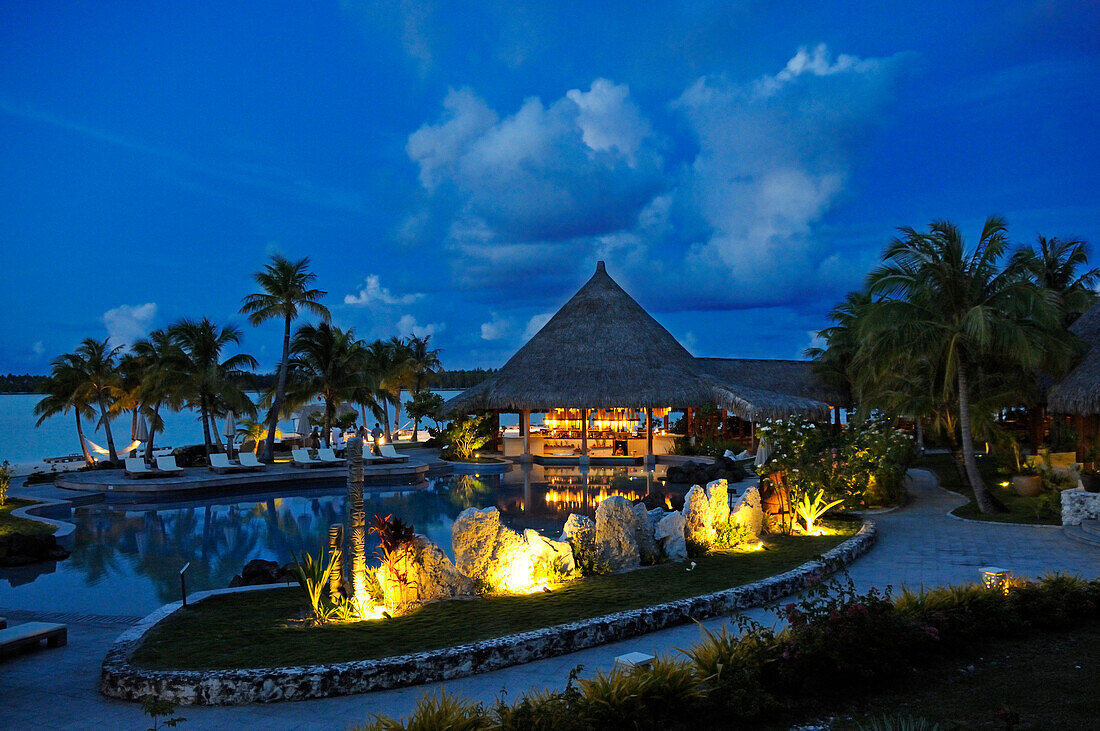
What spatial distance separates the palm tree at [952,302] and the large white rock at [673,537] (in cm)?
A: 490

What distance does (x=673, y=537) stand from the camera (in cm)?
788

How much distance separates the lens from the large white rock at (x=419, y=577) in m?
5.88

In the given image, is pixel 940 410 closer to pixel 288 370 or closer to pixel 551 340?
pixel 551 340

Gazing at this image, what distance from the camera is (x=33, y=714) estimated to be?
160 inches

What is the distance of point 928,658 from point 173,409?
2124 centimetres

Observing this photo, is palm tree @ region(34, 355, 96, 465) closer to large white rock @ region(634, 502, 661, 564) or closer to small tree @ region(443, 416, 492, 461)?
small tree @ region(443, 416, 492, 461)

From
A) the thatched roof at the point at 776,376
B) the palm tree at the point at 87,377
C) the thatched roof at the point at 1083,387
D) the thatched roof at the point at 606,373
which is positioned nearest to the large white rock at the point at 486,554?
the thatched roof at the point at 1083,387

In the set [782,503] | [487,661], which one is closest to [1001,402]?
[782,503]

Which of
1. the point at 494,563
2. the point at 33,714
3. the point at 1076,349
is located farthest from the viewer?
the point at 1076,349

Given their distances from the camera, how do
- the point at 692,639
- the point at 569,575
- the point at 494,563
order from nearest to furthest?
the point at 692,639, the point at 494,563, the point at 569,575

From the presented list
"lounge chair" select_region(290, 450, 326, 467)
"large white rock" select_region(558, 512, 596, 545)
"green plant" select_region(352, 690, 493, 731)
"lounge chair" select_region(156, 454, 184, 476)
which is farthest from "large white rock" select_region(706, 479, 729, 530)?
"lounge chair" select_region(156, 454, 184, 476)

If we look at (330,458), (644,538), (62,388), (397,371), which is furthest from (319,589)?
(397,371)

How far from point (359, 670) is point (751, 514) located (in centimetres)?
589

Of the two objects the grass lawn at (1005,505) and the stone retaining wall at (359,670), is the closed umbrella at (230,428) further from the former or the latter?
the grass lawn at (1005,505)
